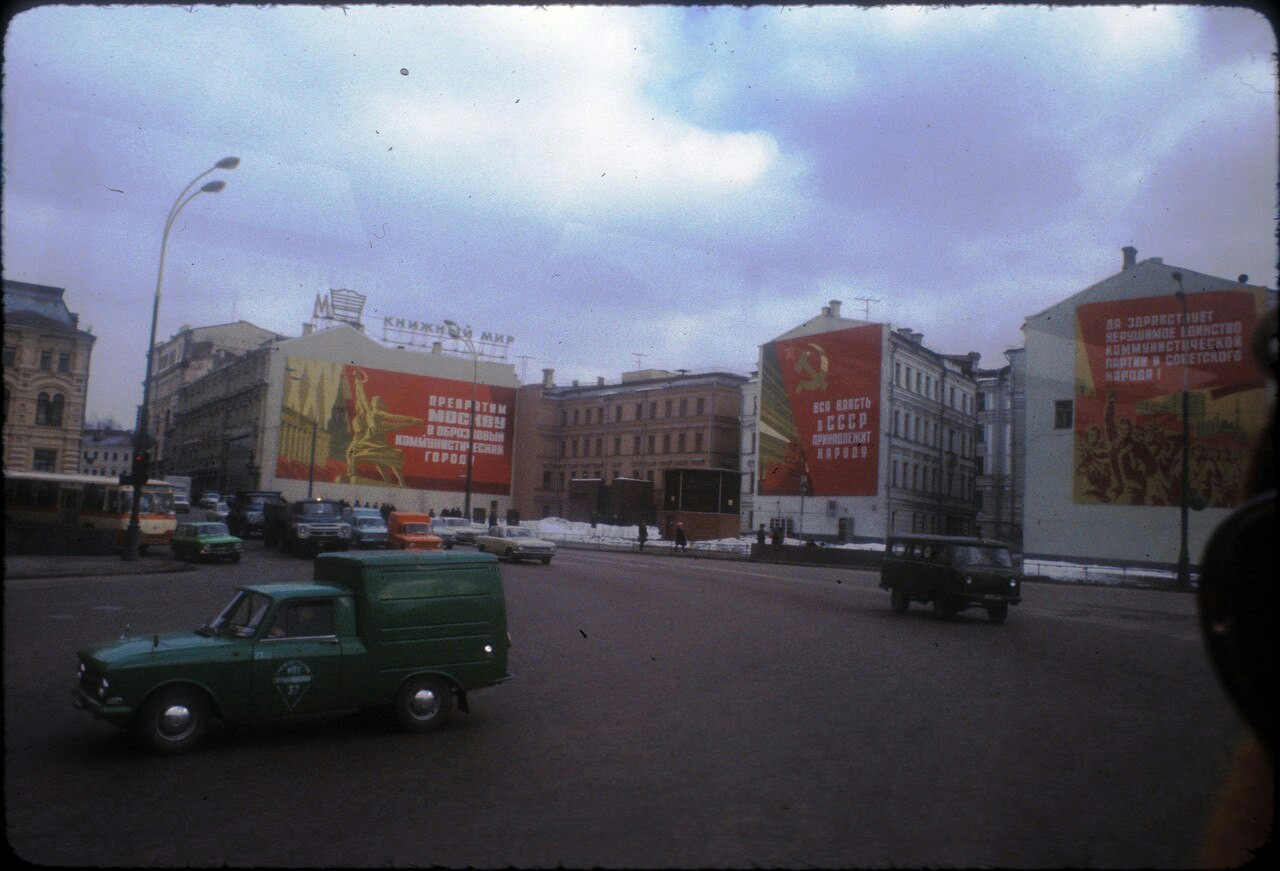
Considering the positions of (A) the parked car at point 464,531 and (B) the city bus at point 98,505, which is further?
(A) the parked car at point 464,531

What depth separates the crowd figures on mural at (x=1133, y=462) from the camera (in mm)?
9452

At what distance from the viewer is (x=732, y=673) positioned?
11.5 meters

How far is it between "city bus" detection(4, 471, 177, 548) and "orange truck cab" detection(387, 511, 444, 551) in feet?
25.0

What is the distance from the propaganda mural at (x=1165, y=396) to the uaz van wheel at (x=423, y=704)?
6.67 meters

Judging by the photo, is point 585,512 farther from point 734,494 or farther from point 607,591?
point 607,591

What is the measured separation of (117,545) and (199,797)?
1033 inches

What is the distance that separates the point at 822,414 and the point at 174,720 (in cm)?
4627

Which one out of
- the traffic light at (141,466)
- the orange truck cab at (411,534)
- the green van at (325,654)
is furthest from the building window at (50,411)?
the orange truck cab at (411,534)

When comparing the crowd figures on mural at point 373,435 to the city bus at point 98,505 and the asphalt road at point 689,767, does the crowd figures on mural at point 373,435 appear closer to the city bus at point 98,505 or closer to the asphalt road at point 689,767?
the city bus at point 98,505

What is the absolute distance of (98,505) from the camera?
27.3 m

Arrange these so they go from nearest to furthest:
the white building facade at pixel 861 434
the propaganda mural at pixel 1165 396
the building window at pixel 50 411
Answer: the propaganda mural at pixel 1165 396
the building window at pixel 50 411
the white building facade at pixel 861 434

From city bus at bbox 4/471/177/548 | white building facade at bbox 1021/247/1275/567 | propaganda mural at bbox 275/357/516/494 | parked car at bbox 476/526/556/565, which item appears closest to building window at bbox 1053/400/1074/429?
white building facade at bbox 1021/247/1275/567

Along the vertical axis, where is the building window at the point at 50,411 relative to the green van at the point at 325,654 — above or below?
above

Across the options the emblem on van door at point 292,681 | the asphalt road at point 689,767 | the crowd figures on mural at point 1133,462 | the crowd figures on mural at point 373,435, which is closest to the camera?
the asphalt road at point 689,767
